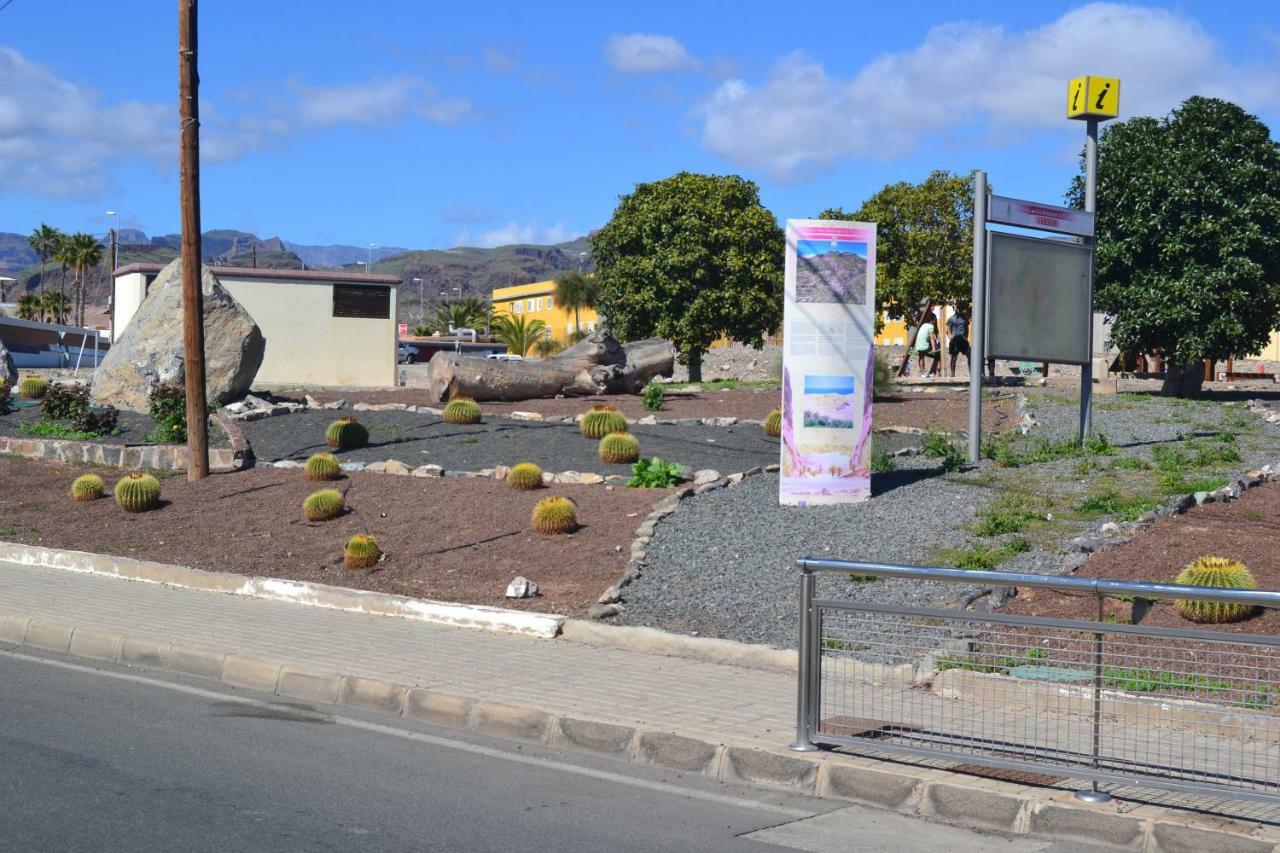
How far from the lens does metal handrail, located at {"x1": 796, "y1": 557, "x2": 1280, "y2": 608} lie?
6430 millimetres

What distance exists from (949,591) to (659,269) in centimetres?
3462

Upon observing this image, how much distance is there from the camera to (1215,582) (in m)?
10.0

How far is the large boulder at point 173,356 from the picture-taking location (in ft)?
87.4

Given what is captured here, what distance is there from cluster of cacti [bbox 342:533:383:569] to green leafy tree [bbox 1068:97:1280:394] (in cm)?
1646

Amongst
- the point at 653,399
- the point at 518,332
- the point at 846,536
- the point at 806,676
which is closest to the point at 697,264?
the point at 653,399

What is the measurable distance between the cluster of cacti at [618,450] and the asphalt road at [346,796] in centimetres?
956

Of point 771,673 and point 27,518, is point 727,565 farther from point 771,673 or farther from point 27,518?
point 27,518

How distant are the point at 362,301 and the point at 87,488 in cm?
2337

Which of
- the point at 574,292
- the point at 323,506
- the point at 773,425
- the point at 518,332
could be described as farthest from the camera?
the point at 574,292

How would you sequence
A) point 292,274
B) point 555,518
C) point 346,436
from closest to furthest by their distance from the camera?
1. point 555,518
2. point 346,436
3. point 292,274

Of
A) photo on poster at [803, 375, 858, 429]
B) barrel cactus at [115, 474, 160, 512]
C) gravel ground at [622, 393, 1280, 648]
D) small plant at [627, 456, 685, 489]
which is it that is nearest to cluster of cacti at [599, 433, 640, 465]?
small plant at [627, 456, 685, 489]

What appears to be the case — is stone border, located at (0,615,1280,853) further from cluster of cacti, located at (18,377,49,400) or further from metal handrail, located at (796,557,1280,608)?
cluster of cacti, located at (18,377,49,400)

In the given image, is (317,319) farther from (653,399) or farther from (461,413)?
(461,413)

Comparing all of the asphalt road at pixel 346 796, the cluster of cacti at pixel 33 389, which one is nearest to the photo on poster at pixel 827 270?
the asphalt road at pixel 346 796
